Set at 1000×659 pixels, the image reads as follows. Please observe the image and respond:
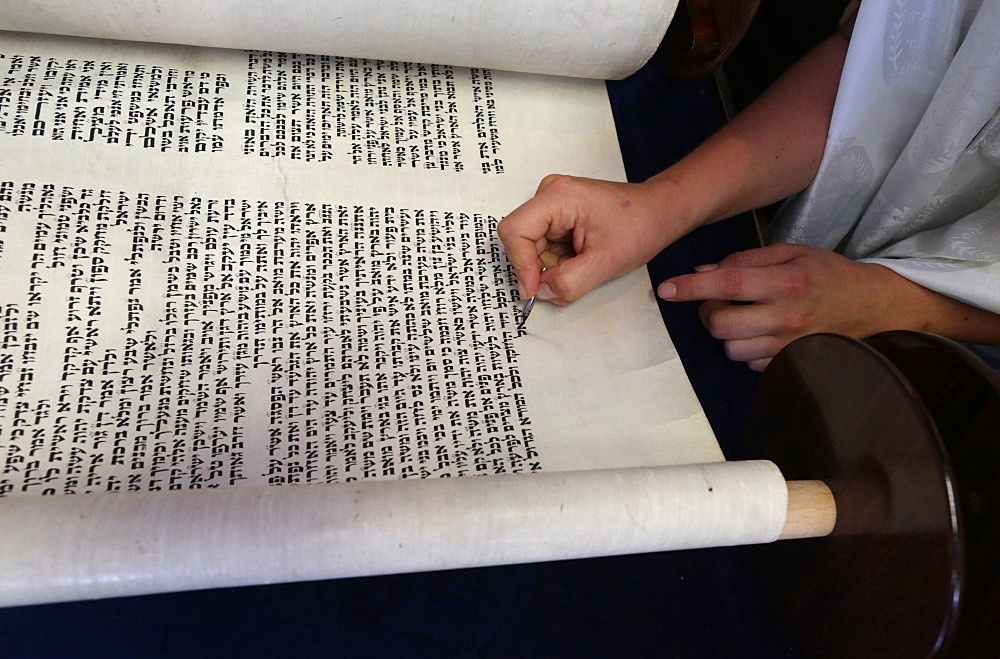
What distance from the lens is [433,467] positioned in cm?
40

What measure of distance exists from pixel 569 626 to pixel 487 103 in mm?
364

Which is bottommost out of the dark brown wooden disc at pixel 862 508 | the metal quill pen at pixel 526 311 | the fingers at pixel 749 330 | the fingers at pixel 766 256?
the dark brown wooden disc at pixel 862 508

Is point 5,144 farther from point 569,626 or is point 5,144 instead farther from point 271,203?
point 569,626

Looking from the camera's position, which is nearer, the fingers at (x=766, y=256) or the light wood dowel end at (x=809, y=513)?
the light wood dowel end at (x=809, y=513)

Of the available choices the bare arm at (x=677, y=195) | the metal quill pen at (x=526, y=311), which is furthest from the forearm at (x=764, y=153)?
the metal quill pen at (x=526, y=311)

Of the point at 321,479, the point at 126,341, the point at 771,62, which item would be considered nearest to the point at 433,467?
the point at 321,479

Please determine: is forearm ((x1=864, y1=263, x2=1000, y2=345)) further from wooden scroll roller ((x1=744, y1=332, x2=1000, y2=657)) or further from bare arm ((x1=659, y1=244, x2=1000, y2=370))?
wooden scroll roller ((x1=744, y1=332, x2=1000, y2=657))

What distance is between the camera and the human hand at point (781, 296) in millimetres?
507

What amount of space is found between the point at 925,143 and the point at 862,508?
27 centimetres

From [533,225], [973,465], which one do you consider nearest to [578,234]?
[533,225]

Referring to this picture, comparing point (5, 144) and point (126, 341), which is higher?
point (5, 144)

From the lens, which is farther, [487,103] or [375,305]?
[487,103]

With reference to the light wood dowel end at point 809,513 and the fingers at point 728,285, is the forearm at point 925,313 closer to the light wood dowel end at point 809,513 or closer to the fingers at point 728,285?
the fingers at point 728,285

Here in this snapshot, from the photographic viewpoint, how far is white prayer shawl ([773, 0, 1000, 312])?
0.47 meters
